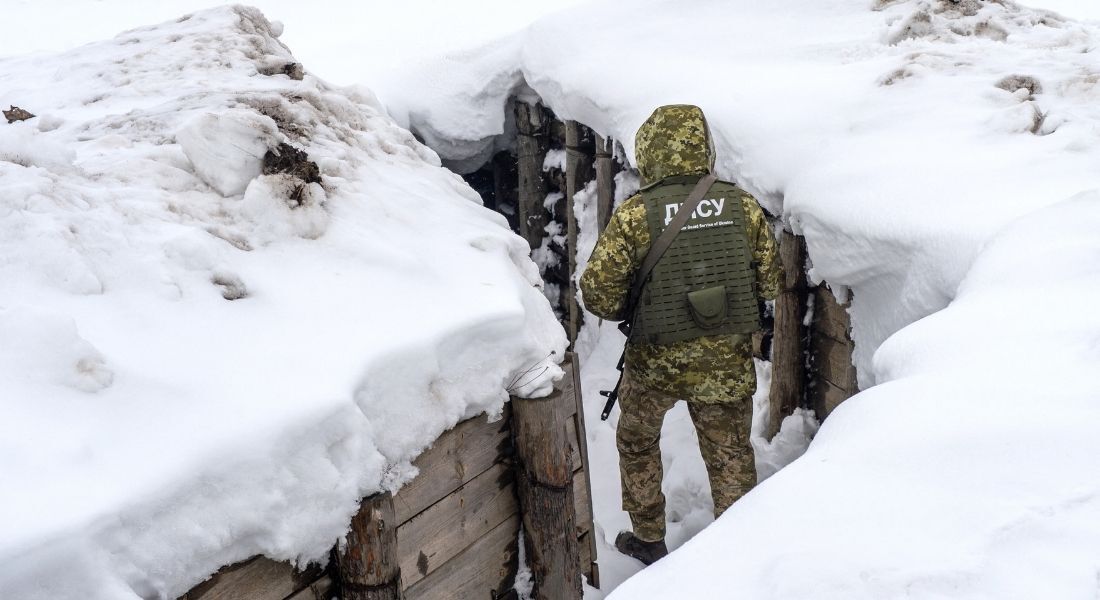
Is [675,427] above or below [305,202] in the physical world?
below

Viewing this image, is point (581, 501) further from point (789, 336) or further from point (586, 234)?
point (586, 234)

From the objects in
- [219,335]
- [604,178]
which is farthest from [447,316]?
[604,178]

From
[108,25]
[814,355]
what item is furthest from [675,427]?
[108,25]

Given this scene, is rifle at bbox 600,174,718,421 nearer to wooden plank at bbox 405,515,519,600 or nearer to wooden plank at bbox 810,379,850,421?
wooden plank at bbox 405,515,519,600

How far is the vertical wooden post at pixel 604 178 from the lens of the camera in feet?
18.5

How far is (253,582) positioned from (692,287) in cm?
205

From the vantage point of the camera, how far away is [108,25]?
19.2 metres

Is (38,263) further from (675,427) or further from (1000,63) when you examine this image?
(1000,63)

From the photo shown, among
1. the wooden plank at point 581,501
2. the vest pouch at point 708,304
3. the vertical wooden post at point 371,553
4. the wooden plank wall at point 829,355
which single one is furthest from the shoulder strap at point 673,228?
the vertical wooden post at point 371,553

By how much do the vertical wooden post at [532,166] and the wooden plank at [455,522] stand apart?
429cm

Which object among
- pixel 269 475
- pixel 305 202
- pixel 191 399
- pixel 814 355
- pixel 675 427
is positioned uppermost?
pixel 305 202

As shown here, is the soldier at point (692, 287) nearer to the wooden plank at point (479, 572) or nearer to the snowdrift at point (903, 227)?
the snowdrift at point (903, 227)

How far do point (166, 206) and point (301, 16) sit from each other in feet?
60.6

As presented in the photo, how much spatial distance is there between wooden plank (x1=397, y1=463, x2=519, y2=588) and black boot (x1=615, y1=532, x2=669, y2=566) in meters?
1.20
